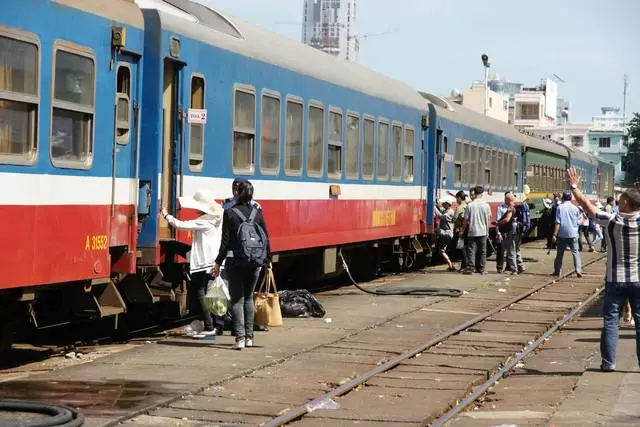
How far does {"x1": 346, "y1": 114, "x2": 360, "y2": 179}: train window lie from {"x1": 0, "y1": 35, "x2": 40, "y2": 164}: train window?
1013 cm

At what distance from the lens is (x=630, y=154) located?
4665 inches

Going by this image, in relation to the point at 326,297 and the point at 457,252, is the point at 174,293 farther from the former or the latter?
the point at 457,252

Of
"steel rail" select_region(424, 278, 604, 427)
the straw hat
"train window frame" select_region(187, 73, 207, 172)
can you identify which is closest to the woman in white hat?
the straw hat

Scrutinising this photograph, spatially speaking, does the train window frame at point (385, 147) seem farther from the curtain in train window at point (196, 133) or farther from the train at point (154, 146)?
the curtain in train window at point (196, 133)

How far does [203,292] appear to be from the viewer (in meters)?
13.9

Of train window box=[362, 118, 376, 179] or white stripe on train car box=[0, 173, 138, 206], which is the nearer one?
white stripe on train car box=[0, 173, 138, 206]

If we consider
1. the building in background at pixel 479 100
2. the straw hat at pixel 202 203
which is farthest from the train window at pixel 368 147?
the building in background at pixel 479 100

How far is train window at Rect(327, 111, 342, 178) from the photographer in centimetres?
1933

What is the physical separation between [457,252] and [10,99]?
25.0 meters

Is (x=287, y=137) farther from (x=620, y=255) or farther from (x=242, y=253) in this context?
(x=620, y=255)

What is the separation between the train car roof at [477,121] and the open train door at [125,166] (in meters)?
14.7

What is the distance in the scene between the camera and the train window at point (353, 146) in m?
20.3

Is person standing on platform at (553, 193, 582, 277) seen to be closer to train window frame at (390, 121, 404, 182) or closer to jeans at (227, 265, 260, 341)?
train window frame at (390, 121, 404, 182)

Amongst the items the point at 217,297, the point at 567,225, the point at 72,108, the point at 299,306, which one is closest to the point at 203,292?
the point at 217,297
